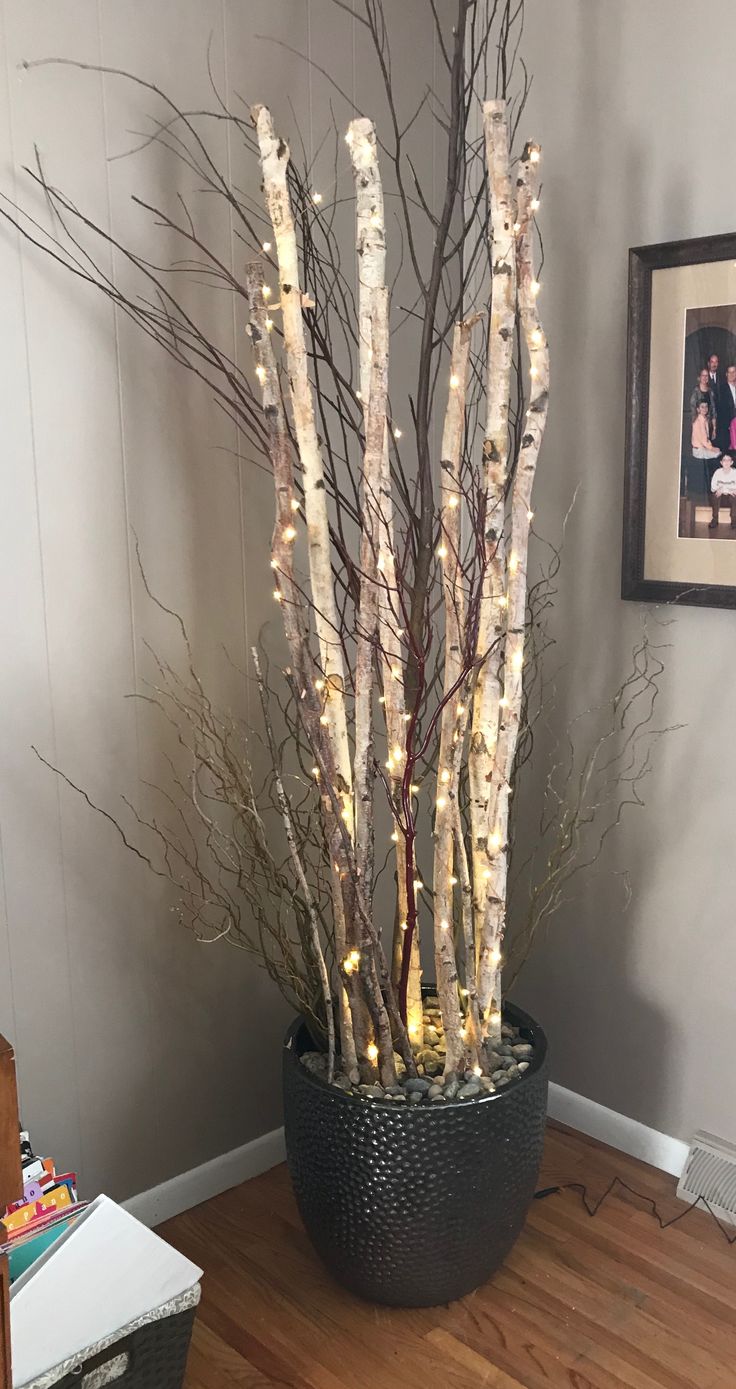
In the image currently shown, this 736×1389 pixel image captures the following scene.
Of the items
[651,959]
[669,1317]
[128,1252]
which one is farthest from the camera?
[651,959]

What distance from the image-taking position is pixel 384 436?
5.74 feet

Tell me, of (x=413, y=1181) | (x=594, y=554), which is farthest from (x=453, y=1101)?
(x=594, y=554)

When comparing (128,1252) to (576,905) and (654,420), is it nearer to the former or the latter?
(576,905)

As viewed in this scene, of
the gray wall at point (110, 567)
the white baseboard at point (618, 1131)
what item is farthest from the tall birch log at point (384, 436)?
the white baseboard at point (618, 1131)

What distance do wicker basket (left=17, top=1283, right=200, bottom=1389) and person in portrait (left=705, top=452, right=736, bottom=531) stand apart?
1507mm

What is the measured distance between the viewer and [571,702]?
2.38 metres

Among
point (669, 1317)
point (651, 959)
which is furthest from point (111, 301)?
point (669, 1317)

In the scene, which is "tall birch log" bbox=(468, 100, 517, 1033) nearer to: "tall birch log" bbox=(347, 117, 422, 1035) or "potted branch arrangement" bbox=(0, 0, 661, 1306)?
"potted branch arrangement" bbox=(0, 0, 661, 1306)

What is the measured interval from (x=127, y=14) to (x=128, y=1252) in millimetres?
1883

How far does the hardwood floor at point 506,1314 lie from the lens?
1.78 metres

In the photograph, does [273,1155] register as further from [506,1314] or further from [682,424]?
[682,424]

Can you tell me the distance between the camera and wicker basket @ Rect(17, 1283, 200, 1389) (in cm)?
146

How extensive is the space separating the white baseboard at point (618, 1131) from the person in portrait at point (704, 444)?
123 centimetres

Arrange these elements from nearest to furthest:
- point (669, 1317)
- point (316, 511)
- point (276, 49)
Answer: point (316, 511) → point (669, 1317) → point (276, 49)
